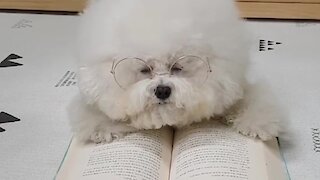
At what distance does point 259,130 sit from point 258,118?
21 millimetres

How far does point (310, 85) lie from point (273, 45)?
28 cm

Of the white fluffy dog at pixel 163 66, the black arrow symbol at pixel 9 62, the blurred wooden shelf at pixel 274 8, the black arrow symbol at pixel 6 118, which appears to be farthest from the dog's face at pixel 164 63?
the blurred wooden shelf at pixel 274 8

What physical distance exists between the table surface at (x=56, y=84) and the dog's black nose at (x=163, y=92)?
24cm

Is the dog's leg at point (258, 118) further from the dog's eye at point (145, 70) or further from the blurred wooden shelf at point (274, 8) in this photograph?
the blurred wooden shelf at point (274, 8)

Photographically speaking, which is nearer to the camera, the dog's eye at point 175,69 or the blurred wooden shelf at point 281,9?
the dog's eye at point 175,69

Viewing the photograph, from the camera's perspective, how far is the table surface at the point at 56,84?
3.00ft

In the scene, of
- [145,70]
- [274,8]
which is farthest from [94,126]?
[274,8]

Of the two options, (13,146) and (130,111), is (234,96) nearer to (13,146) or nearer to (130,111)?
(130,111)

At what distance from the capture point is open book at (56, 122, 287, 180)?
0.76 meters

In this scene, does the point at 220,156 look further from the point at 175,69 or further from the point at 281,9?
the point at 281,9

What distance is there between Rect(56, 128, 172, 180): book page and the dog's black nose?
88 mm

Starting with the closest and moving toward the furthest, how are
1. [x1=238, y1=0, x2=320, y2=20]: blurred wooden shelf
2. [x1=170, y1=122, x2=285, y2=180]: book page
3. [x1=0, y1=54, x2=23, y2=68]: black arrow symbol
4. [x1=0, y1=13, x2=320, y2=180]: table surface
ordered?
[x1=170, y1=122, x2=285, y2=180]: book page → [x1=0, y1=13, x2=320, y2=180]: table surface → [x1=0, y1=54, x2=23, y2=68]: black arrow symbol → [x1=238, y1=0, x2=320, y2=20]: blurred wooden shelf

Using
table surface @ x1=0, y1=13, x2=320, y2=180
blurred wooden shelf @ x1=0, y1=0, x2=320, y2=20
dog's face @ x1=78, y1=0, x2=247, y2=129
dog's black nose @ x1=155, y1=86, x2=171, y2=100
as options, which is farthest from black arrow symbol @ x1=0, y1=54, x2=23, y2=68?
dog's black nose @ x1=155, y1=86, x2=171, y2=100

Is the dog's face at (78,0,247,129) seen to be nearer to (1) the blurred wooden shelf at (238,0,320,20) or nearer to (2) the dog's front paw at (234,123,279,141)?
(2) the dog's front paw at (234,123,279,141)
